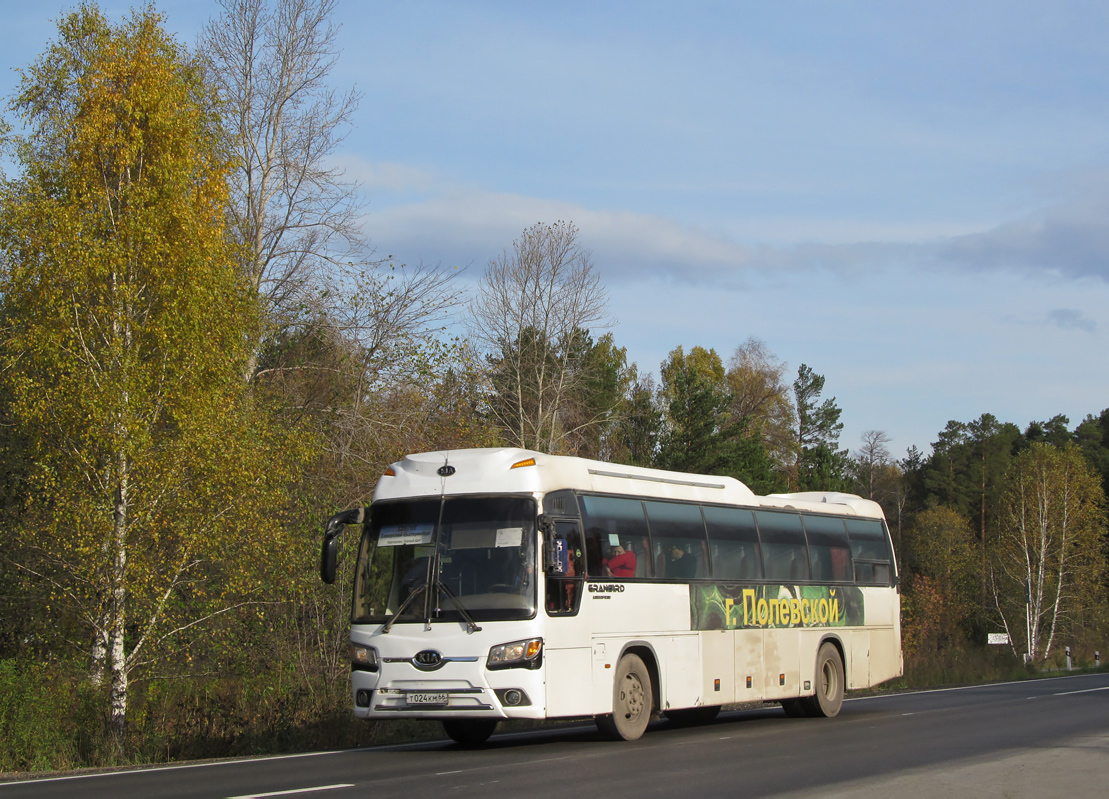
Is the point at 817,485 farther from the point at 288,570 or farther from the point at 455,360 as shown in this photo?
the point at 288,570

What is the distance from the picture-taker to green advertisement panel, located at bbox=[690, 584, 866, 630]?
15594mm

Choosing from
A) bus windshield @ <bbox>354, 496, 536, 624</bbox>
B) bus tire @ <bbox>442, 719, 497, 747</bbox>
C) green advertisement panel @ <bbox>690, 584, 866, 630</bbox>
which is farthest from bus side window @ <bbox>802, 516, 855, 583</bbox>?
bus windshield @ <bbox>354, 496, 536, 624</bbox>

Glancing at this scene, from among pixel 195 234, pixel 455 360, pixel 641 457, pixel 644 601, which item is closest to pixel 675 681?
pixel 644 601

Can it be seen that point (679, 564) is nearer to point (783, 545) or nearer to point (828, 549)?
point (783, 545)

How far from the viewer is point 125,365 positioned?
731 inches

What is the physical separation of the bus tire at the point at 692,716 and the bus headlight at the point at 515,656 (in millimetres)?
5862

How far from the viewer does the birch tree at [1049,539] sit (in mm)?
65750

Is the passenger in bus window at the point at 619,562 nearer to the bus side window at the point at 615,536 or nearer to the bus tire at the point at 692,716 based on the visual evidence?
the bus side window at the point at 615,536

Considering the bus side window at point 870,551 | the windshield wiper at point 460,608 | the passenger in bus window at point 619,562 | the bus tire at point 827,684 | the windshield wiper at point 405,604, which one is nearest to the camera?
the windshield wiper at point 460,608

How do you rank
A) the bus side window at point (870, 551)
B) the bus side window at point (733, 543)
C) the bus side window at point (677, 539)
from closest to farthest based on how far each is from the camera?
the bus side window at point (677, 539)
the bus side window at point (733, 543)
the bus side window at point (870, 551)

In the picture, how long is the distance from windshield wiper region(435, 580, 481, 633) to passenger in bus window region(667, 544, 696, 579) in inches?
131

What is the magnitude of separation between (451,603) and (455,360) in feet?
53.4

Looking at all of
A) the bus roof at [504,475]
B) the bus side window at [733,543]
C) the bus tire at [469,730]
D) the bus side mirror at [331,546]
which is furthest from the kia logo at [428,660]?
the bus side window at [733,543]

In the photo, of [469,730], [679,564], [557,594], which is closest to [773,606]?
[679,564]
